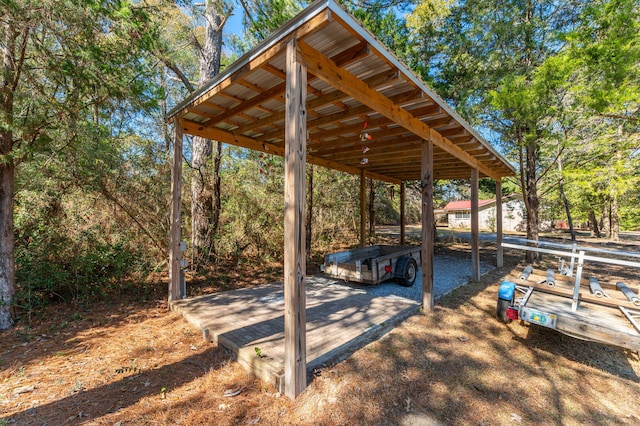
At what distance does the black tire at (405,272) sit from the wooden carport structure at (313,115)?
1.25 meters

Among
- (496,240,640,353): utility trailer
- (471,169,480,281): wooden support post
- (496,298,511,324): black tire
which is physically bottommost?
(496,298,511,324): black tire

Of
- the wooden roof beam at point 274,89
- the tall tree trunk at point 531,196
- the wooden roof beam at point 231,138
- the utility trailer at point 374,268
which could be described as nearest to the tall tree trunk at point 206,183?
the wooden roof beam at point 231,138

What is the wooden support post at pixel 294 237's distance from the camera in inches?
84.0

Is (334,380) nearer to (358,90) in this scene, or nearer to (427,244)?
(427,244)

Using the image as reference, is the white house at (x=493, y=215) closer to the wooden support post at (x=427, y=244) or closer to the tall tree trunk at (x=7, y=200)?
the wooden support post at (x=427, y=244)

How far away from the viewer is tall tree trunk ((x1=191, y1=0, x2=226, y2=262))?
572cm

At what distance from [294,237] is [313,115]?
2697 mm

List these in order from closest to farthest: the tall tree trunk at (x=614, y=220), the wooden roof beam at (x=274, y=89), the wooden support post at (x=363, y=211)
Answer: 1. the wooden roof beam at (x=274, y=89)
2. the wooden support post at (x=363, y=211)
3. the tall tree trunk at (x=614, y=220)

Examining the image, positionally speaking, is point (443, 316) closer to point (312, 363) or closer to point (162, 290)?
point (312, 363)

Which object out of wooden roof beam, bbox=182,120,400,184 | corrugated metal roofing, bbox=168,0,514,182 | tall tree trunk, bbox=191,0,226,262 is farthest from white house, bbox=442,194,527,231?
tall tree trunk, bbox=191,0,226,262

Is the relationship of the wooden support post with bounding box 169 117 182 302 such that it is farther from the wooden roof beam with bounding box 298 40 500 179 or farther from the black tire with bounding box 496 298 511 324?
the black tire with bounding box 496 298 511 324

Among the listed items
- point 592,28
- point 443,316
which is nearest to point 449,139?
point 443,316

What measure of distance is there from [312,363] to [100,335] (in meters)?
2.86

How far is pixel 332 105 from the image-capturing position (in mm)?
3734
